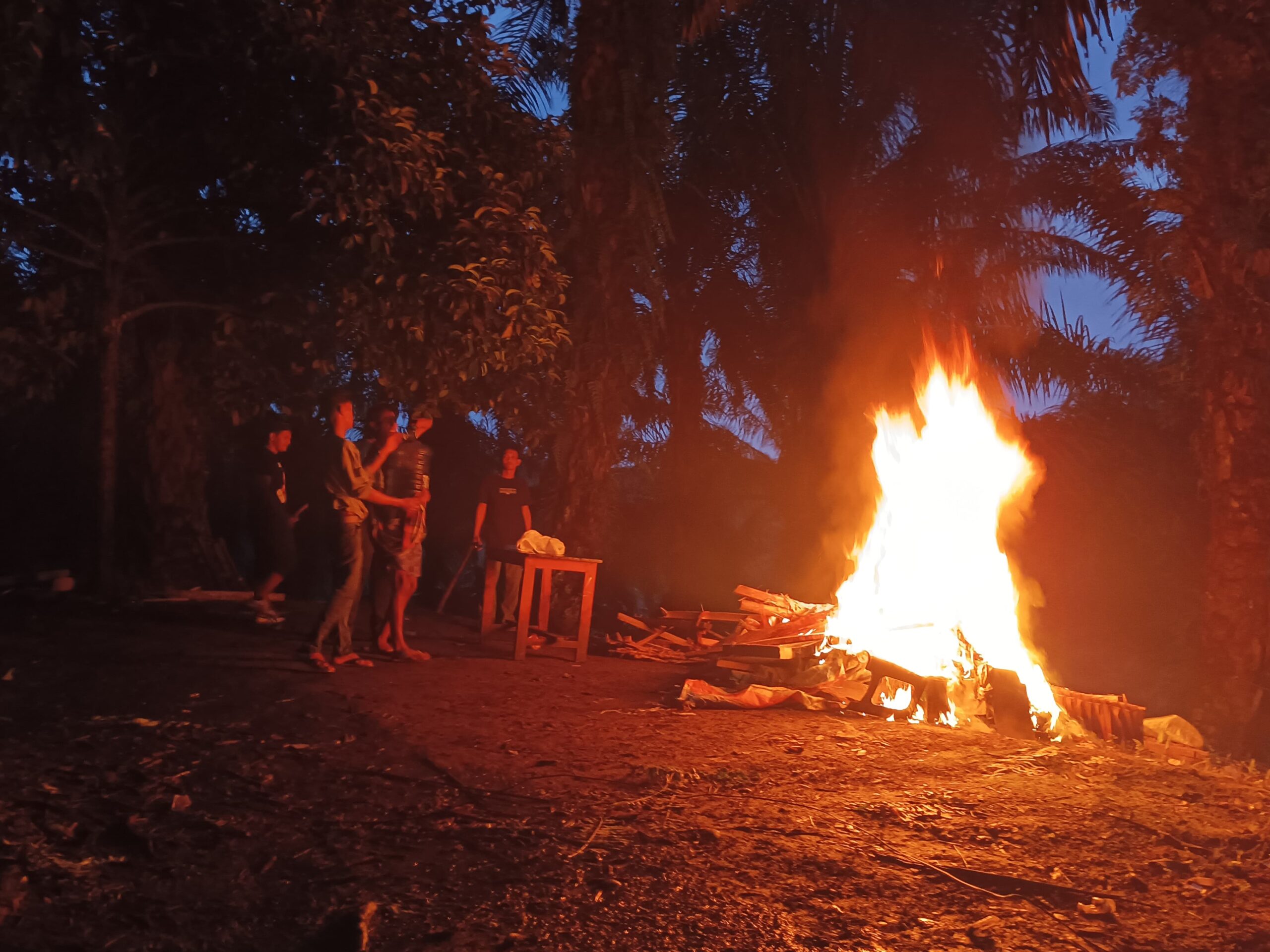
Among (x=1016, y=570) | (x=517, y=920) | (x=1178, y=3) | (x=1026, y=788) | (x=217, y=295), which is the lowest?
(x=517, y=920)

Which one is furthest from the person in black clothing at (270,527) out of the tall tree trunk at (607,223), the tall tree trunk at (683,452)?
the tall tree trunk at (683,452)

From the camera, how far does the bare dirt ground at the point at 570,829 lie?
311cm

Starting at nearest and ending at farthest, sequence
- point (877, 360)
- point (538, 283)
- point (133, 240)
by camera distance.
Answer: point (538, 283) → point (133, 240) → point (877, 360)

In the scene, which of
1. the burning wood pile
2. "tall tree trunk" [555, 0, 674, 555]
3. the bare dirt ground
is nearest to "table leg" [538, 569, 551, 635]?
"tall tree trunk" [555, 0, 674, 555]

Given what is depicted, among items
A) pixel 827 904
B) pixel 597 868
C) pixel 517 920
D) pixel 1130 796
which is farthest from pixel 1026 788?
pixel 517 920

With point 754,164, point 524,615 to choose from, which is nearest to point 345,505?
point 524,615

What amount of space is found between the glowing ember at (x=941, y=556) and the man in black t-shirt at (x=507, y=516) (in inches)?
142

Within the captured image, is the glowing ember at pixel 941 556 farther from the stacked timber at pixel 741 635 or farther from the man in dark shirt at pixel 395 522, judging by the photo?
the man in dark shirt at pixel 395 522

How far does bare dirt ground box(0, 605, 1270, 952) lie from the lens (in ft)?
10.2

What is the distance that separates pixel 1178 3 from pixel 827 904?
8.76 m

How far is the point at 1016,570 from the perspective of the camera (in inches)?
664

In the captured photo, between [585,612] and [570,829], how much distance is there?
16.0 ft

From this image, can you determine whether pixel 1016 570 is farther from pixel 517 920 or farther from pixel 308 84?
pixel 517 920

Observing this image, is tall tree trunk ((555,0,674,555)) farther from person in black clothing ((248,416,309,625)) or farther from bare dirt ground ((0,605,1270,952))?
bare dirt ground ((0,605,1270,952))
